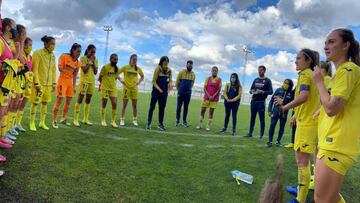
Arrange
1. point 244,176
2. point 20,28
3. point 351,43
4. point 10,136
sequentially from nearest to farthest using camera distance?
point 351,43
point 20,28
point 244,176
point 10,136

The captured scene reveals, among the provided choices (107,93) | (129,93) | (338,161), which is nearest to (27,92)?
(107,93)

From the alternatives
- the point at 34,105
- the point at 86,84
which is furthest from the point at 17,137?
the point at 86,84

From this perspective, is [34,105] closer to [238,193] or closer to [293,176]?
[238,193]

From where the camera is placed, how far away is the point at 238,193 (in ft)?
16.4

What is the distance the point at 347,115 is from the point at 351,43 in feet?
2.30

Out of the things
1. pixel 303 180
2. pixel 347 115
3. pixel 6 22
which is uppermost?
pixel 6 22

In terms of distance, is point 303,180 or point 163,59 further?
point 163,59

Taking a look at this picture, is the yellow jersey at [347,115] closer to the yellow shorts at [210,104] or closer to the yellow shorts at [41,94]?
the yellow shorts at [41,94]

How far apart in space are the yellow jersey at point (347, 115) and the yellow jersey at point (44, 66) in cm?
641

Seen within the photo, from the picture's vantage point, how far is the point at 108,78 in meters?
9.55

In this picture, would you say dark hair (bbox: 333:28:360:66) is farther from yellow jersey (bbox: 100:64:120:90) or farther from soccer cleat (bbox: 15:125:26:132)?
yellow jersey (bbox: 100:64:120:90)

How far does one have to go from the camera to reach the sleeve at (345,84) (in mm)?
2717

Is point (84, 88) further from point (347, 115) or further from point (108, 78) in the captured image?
point (347, 115)

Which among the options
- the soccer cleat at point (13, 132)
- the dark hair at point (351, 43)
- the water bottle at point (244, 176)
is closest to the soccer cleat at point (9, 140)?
the soccer cleat at point (13, 132)
